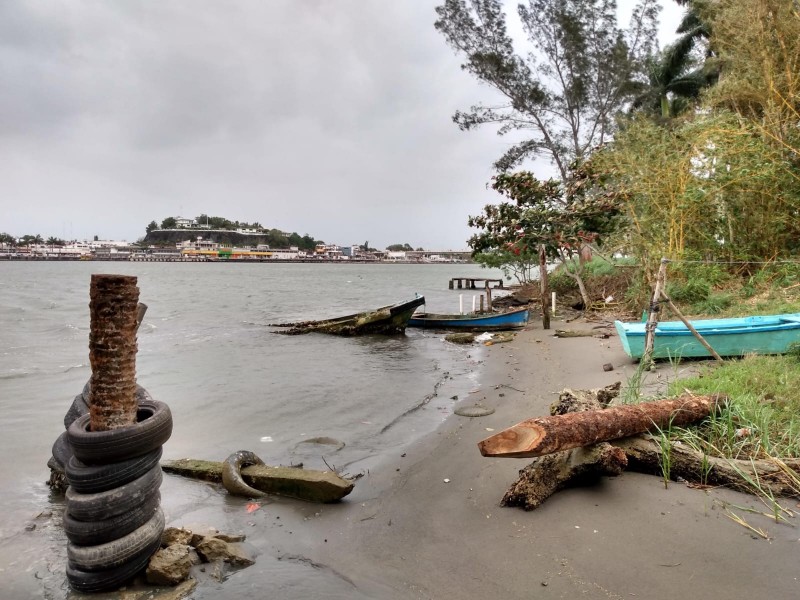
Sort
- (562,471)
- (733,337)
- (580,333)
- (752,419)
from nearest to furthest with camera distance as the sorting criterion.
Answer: (562,471) < (752,419) < (733,337) < (580,333)

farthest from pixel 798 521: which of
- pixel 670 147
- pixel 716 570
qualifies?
pixel 670 147

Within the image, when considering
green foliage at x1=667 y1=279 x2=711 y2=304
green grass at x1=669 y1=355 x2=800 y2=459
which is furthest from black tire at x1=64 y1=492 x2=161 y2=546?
green foliage at x1=667 y1=279 x2=711 y2=304

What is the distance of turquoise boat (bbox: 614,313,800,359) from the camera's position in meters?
7.57

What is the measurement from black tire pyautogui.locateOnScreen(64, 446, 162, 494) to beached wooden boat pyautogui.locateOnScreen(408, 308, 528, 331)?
15.6 metres

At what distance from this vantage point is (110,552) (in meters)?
3.27

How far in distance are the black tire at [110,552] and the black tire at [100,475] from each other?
360mm

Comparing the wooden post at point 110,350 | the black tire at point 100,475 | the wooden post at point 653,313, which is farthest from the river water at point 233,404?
the wooden post at point 653,313

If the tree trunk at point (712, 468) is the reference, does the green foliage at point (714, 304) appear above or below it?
above

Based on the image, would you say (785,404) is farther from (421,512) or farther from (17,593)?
(17,593)

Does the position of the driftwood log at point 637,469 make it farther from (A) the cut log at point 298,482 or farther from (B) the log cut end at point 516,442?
(A) the cut log at point 298,482

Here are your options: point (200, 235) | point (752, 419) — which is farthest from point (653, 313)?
point (200, 235)

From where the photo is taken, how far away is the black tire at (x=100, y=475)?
3.25 m

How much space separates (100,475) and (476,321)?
15960 millimetres

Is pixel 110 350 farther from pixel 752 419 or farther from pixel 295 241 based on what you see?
pixel 295 241
